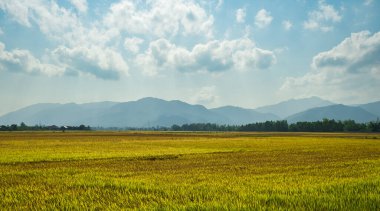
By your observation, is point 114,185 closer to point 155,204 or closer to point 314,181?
point 155,204

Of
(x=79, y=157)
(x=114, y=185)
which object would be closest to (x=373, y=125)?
(x=79, y=157)

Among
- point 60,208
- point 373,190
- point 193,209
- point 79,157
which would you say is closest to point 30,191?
point 60,208

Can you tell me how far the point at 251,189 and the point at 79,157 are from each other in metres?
22.2

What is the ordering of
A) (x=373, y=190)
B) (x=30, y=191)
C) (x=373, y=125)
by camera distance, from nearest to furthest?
1. (x=373, y=190)
2. (x=30, y=191)
3. (x=373, y=125)

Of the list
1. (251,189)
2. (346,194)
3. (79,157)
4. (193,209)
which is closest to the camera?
(193,209)

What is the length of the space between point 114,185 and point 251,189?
19.7 ft

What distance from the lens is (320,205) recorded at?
1070 centimetres

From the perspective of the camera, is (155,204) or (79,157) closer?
(155,204)

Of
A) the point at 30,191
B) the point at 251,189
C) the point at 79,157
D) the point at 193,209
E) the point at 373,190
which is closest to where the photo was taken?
the point at 193,209

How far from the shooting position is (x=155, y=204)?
11375 millimetres

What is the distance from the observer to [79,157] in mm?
32281

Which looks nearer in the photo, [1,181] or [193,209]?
[193,209]

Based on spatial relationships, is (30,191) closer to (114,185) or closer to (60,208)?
(114,185)

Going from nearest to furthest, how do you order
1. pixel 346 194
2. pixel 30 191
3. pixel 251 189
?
1. pixel 346 194
2. pixel 251 189
3. pixel 30 191
